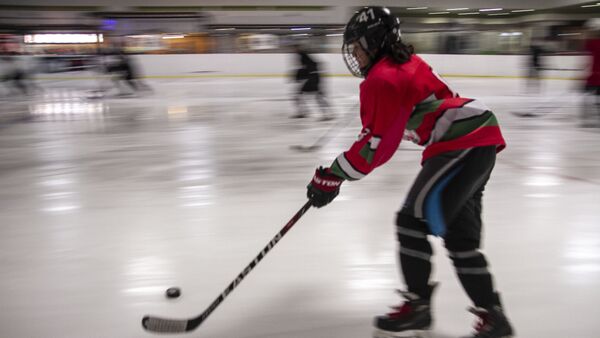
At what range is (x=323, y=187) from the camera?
4.51ft

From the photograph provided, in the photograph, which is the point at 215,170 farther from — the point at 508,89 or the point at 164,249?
the point at 508,89

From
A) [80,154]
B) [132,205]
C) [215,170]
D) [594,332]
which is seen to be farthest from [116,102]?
[594,332]

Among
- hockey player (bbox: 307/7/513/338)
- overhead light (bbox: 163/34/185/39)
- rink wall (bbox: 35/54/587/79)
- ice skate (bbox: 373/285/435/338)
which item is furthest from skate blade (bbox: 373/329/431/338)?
overhead light (bbox: 163/34/185/39)

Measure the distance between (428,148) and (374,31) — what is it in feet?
1.16

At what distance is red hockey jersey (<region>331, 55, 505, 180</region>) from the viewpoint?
118 centimetres

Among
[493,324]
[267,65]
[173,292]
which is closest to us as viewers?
[493,324]

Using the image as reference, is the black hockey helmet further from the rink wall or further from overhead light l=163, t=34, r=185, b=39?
overhead light l=163, t=34, r=185, b=39

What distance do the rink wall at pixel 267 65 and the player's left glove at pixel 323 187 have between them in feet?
37.2

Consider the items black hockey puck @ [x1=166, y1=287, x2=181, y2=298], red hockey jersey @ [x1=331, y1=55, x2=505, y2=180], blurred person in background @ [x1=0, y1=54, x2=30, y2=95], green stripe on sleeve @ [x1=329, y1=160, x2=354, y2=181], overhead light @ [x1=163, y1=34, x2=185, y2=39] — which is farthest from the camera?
overhead light @ [x1=163, y1=34, x2=185, y2=39]

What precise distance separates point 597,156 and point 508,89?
21.6 ft

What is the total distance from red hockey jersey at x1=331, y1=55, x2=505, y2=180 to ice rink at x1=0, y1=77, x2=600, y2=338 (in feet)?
2.03

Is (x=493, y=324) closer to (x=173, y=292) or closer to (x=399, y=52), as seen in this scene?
(x=399, y=52)

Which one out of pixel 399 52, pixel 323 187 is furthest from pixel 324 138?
pixel 399 52

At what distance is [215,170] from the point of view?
12.0 ft
